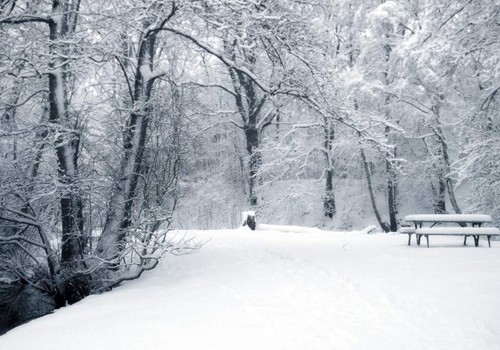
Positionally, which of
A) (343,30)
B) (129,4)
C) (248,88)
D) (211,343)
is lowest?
(211,343)

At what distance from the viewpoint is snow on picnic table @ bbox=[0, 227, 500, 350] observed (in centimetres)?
403

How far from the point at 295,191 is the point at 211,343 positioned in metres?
16.7

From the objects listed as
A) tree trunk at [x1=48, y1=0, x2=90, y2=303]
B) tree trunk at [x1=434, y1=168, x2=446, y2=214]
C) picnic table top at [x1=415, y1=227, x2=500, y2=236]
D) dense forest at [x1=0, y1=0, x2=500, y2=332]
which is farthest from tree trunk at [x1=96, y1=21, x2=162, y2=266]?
tree trunk at [x1=434, y1=168, x2=446, y2=214]

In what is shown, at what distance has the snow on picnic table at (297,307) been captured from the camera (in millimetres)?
4027

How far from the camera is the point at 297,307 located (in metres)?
5.00

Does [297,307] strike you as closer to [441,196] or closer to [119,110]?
[119,110]

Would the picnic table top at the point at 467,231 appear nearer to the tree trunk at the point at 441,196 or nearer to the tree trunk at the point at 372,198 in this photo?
the tree trunk at the point at 372,198

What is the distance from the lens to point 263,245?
34.5ft

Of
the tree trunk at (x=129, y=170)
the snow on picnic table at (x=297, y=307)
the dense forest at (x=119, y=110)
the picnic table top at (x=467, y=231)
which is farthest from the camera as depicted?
the picnic table top at (x=467, y=231)

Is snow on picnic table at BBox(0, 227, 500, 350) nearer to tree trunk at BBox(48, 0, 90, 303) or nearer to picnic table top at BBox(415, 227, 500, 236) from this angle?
picnic table top at BBox(415, 227, 500, 236)

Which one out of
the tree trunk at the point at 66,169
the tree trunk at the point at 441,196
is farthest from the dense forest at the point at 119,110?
the tree trunk at the point at 441,196

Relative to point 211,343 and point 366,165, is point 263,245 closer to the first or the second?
point 211,343

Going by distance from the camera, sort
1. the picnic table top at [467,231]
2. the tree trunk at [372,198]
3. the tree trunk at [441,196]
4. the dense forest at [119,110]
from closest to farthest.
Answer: the dense forest at [119,110] < the picnic table top at [467,231] < the tree trunk at [441,196] < the tree trunk at [372,198]

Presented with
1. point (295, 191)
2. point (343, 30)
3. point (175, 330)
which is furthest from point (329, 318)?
point (343, 30)
